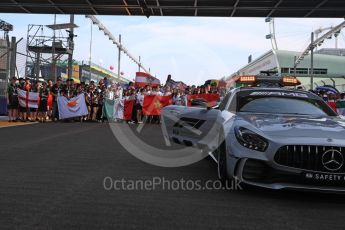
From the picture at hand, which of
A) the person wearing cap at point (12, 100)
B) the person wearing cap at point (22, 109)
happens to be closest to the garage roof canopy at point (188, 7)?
the person wearing cap at point (22, 109)

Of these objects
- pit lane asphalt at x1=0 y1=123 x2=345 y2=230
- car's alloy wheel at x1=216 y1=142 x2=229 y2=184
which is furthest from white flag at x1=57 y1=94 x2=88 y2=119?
car's alloy wheel at x1=216 y1=142 x2=229 y2=184

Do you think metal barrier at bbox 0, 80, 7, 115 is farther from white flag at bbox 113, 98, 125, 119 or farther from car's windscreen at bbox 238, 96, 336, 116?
car's windscreen at bbox 238, 96, 336, 116

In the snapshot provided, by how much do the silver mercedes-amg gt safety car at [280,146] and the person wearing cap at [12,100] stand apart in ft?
42.0

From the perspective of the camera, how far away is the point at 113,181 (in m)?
5.81

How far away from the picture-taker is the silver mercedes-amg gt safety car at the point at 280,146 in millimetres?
4859

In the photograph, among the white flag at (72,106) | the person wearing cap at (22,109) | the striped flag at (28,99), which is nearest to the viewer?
the striped flag at (28,99)

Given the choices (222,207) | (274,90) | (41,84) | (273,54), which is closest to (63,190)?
(222,207)

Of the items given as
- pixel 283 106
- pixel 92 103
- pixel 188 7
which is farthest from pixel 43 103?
pixel 283 106

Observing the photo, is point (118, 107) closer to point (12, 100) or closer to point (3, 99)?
point (12, 100)

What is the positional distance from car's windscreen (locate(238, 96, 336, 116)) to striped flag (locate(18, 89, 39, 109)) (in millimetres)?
12965

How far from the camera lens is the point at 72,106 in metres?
18.9

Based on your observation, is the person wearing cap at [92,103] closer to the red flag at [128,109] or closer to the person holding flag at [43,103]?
the red flag at [128,109]

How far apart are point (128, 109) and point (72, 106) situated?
2.55m

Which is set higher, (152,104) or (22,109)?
(152,104)
